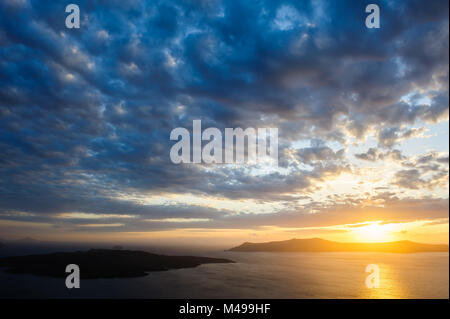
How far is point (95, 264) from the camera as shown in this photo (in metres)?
98.9

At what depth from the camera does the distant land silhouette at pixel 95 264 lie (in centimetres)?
8906

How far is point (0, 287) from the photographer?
64.8 metres

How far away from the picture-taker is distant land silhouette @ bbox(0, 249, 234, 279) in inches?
3506

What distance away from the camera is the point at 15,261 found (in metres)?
106
